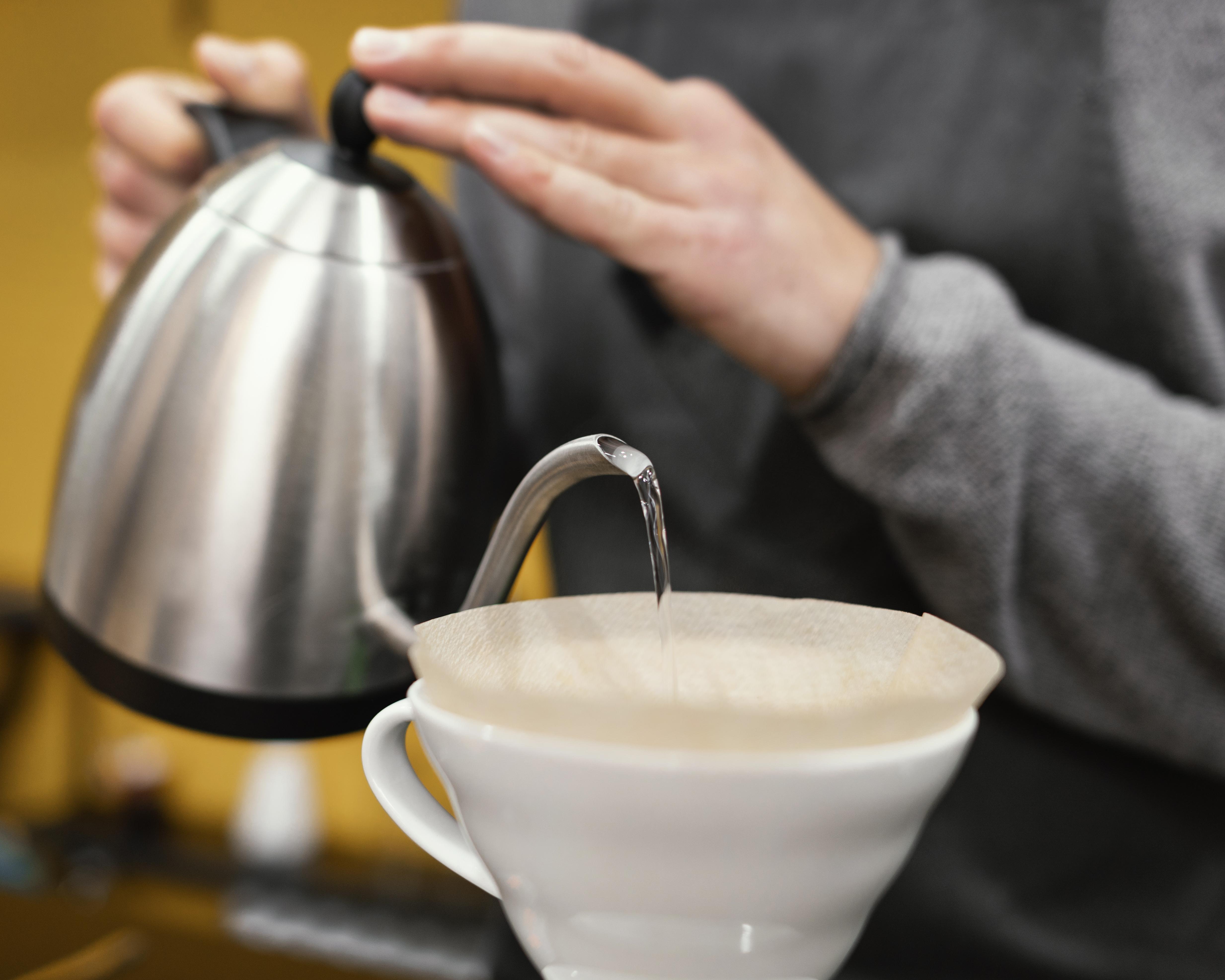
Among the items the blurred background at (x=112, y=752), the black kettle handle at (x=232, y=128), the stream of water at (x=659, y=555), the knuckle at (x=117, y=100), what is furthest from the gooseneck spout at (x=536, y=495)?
the blurred background at (x=112, y=752)

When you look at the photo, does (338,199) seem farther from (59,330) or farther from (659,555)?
(59,330)

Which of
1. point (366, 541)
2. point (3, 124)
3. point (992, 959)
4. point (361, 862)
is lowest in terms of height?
point (361, 862)

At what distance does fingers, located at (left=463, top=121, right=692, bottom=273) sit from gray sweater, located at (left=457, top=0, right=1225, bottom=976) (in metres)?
0.06

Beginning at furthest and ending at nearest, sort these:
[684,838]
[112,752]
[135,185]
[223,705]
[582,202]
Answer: [112,752] → [135,185] → [582,202] → [223,705] → [684,838]

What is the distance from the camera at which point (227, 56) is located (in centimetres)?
41

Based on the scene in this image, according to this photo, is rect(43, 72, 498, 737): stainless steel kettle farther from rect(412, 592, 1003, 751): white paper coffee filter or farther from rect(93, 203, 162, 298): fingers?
rect(93, 203, 162, 298): fingers

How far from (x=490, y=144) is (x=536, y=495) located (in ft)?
0.82

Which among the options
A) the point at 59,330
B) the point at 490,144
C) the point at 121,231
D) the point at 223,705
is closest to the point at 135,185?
the point at 121,231

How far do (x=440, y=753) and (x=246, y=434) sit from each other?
0.17 meters

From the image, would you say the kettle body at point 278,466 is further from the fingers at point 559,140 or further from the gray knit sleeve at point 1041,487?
the gray knit sleeve at point 1041,487

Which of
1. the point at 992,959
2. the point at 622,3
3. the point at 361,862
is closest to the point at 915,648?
the point at 992,959

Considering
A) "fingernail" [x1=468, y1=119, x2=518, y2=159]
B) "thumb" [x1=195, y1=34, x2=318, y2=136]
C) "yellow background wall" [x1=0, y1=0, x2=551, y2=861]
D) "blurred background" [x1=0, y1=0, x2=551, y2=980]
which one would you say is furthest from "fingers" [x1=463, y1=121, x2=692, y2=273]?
"yellow background wall" [x1=0, y1=0, x2=551, y2=861]

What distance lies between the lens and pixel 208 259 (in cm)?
29

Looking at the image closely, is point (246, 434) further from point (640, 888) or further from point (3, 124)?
point (3, 124)
